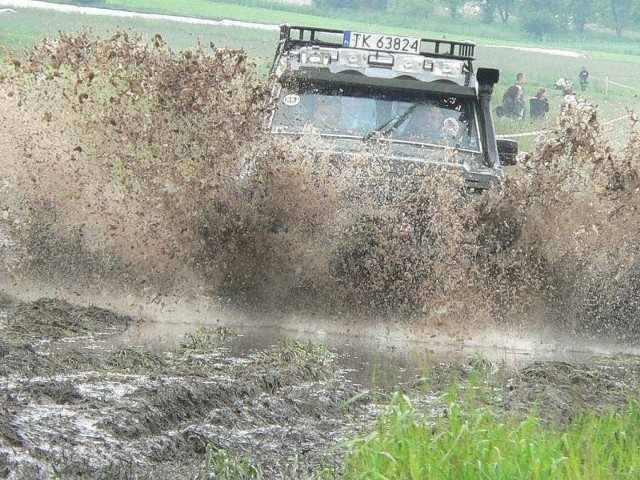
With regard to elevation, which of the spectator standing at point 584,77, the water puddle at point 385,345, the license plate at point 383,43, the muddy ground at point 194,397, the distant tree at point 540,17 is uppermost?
the distant tree at point 540,17

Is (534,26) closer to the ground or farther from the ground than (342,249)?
farther from the ground

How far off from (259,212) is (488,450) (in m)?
4.88

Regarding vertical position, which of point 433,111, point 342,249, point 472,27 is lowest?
point 342,249

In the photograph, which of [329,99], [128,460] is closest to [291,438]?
[128,460]

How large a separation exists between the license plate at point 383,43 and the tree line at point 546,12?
38722 millimetres

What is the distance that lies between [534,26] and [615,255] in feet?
144

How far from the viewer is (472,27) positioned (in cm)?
5188

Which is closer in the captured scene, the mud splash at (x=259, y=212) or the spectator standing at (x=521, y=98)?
the mud splash at (x=259, y=212)

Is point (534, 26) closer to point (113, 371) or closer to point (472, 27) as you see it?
point (472, 27)

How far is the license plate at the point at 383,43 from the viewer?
11.0 metres

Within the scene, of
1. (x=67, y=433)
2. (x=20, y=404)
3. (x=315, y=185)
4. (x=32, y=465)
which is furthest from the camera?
(x=315, y=185)

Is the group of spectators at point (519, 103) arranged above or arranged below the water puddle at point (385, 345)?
above

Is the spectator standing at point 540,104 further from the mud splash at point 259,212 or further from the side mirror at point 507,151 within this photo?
the mud splash at point 259,212

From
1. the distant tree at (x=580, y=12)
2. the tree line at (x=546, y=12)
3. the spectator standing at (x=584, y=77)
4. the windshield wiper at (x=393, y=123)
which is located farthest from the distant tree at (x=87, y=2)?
the windshield wiper at (x=393, y=123)
